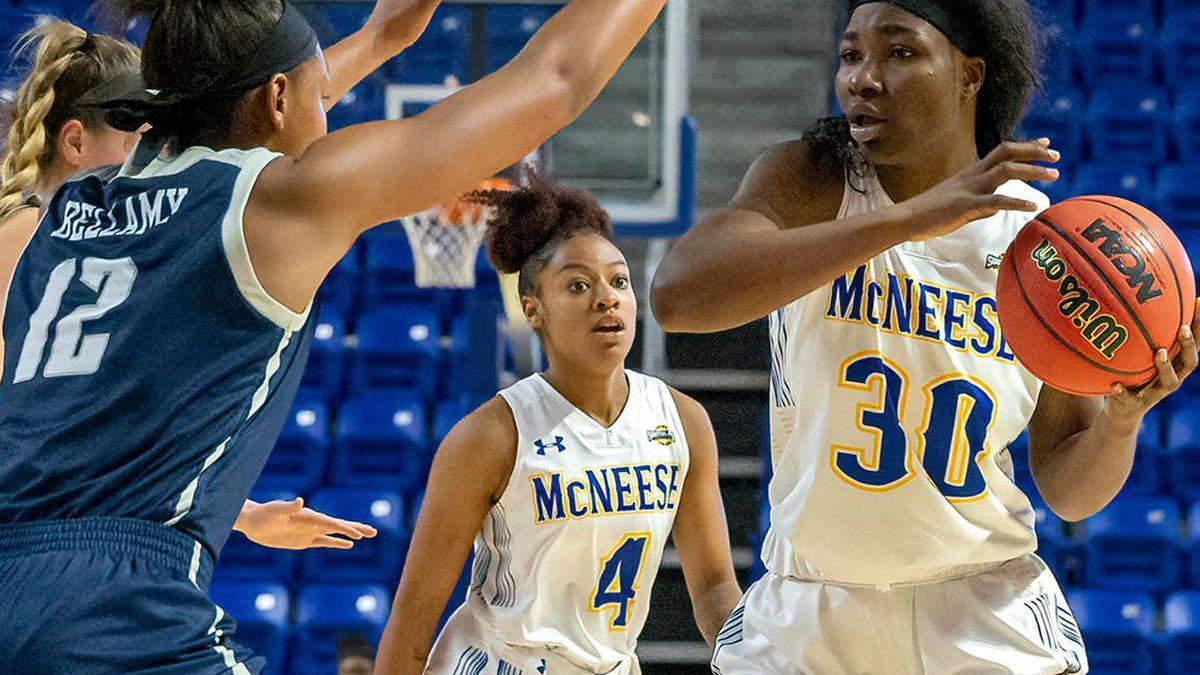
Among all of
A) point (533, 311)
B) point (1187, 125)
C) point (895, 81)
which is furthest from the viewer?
point (1187, 125)

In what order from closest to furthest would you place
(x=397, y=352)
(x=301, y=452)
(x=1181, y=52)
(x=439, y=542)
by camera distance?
1. (x=439, y=542)
2. (x=301, y=452)
3. (x=397, y=352)
4. (x=1181, y=52)

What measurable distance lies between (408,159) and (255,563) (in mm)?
5788

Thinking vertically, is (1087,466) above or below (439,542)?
above

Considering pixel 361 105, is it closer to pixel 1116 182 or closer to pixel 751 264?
pixel 1116 182

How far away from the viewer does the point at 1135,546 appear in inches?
293

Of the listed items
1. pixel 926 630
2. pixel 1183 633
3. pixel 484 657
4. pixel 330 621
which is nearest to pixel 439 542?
pixel 484 657

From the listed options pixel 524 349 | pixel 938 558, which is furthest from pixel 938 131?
pixel 524 349

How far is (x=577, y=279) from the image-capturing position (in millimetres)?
4148

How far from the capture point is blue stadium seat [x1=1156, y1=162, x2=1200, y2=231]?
874 cm

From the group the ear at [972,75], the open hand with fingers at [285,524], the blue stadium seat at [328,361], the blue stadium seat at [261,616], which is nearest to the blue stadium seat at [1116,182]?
the blue stadium seat at [328,361]

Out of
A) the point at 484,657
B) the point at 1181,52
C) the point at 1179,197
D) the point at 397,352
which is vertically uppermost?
the point at 1181,52

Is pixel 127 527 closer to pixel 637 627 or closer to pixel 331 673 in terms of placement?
pixel 637 627

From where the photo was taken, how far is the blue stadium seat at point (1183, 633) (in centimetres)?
698

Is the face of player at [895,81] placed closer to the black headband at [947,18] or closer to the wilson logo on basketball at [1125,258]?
the black headband at [947,18]
